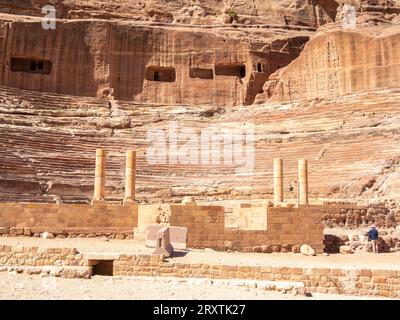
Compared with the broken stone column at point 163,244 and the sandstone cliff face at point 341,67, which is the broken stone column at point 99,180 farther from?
the sandstone cliff face at point 341,67

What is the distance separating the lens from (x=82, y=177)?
24719 millimetres

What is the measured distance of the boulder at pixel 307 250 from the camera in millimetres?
14148

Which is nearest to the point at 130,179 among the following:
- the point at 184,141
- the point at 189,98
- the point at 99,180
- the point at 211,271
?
the point at 99,180

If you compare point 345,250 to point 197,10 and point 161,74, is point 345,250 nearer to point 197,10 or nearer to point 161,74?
point 161,74

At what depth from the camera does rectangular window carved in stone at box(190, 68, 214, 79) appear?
34197mm

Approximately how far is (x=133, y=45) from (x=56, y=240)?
21.2 metres

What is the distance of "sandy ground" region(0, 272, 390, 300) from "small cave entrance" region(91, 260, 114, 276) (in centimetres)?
81

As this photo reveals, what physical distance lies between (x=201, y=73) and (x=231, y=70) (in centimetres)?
214

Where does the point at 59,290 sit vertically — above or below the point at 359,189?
below

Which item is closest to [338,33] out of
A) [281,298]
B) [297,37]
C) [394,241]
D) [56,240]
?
[297,37]

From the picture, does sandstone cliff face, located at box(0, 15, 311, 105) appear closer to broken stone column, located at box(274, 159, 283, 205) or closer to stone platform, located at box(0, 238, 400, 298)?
broken stone column, located at box(274, 159, 283, 205)

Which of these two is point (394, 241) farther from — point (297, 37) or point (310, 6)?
point (310, 6)

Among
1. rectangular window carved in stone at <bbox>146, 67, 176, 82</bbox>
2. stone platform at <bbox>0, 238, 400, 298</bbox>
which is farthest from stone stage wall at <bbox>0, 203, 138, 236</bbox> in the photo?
rectangular window carved in stone at <bbox>146, 67, 176, 82</bbox>

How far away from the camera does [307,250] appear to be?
14.2 metres
